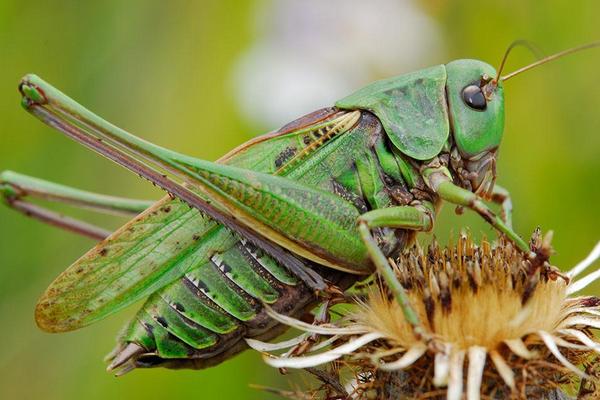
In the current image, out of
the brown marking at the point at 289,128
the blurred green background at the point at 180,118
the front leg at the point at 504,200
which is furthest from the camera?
the blurred green background at the point at 180,118

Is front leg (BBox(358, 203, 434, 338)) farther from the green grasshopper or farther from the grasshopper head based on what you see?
the grasshopper head

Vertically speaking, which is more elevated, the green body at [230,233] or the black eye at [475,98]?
the black eye at [475,98]

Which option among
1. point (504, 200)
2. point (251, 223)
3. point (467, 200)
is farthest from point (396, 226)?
point (504, 200)

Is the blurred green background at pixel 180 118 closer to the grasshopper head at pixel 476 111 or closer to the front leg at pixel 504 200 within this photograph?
the front leg at pixel 504 200

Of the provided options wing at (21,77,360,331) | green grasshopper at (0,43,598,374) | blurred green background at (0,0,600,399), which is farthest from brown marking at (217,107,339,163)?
blurred green background at (0,0,600,399)

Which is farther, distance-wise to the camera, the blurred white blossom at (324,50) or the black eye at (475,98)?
the blurred white blossom at (324,50)

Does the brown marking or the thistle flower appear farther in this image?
the brown marking

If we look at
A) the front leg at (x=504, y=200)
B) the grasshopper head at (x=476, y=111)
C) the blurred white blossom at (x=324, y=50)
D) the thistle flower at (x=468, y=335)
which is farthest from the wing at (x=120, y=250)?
the blurred white blossom at (x=324, y=50)
